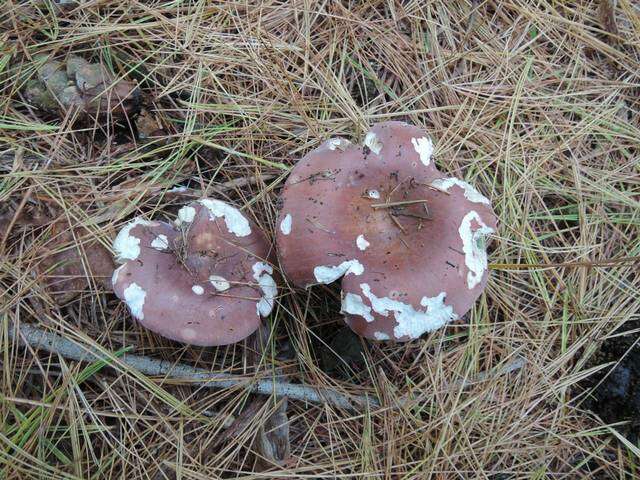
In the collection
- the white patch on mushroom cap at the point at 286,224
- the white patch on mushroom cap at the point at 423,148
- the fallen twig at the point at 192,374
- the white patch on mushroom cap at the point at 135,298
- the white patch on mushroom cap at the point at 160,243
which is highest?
the white patch on mushroom cap at the point at 423,148

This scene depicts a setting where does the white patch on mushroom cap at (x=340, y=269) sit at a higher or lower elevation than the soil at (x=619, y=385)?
higher

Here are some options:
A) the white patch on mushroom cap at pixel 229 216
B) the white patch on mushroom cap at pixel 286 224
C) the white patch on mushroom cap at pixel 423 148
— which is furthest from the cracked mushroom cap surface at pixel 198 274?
the white patch on mushroom cap at pixel 423 148

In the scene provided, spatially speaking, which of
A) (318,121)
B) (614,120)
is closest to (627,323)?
(614,120)

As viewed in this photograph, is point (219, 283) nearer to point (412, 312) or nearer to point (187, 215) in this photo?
point (187, 215)

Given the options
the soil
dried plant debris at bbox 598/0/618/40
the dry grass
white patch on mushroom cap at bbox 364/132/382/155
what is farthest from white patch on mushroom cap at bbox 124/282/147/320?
dried plant debris at bbox 598/0/618/40

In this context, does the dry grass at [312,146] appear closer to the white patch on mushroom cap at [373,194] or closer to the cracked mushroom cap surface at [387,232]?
the cracked mushroom cap surface at [387,232]

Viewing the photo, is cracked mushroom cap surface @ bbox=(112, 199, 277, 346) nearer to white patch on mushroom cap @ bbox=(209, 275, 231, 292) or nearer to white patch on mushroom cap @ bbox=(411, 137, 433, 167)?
white patch on mushroom cap @ bbox=(209, 275, 231, 292)
